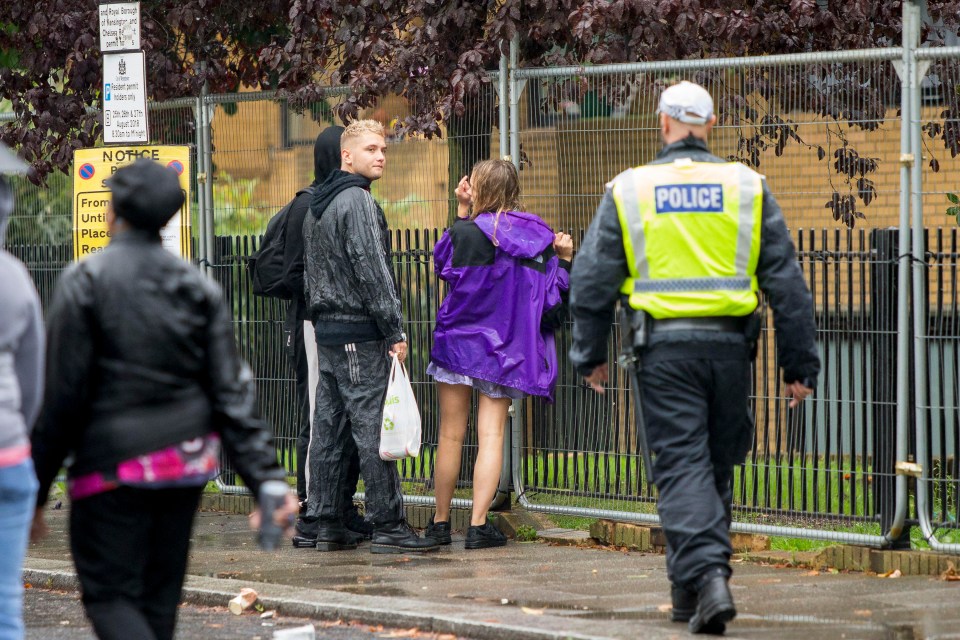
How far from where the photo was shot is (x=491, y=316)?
8875mm

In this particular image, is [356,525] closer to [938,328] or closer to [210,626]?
[210,626]

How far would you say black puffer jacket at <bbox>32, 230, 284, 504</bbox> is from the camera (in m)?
4.67

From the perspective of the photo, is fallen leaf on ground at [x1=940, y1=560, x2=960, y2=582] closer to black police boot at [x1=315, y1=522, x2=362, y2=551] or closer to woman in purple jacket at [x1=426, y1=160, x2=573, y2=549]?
Answer: woman in purple jacket at [x1=426, y1=160, x2=573, y2=549]

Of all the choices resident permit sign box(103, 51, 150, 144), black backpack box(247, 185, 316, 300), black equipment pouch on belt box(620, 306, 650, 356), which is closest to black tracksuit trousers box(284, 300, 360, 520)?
black backpack box(247, 185, 316, 300)

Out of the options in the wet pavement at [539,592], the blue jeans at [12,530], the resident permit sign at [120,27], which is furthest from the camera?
the resident permit sign at [120,27]

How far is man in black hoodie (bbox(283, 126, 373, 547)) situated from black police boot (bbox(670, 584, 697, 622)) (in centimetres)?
300

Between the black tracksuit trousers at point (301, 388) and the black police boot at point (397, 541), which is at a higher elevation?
the black tracksuit trousers at point (301, 388)

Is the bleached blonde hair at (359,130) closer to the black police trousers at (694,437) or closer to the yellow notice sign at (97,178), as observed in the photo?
the yellow notice sign at (97,178)

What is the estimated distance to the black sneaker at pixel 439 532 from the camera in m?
9.14

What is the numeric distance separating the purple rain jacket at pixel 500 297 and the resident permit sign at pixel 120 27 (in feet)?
8.59

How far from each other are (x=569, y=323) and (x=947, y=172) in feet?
7.80

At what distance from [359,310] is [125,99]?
2.48m

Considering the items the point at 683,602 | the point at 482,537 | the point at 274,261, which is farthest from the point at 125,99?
the point at 683,602

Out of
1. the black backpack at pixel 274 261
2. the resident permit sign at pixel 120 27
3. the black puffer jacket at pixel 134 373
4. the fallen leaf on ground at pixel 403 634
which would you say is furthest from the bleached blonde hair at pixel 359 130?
the black puffer jacket at pixel 134 373
